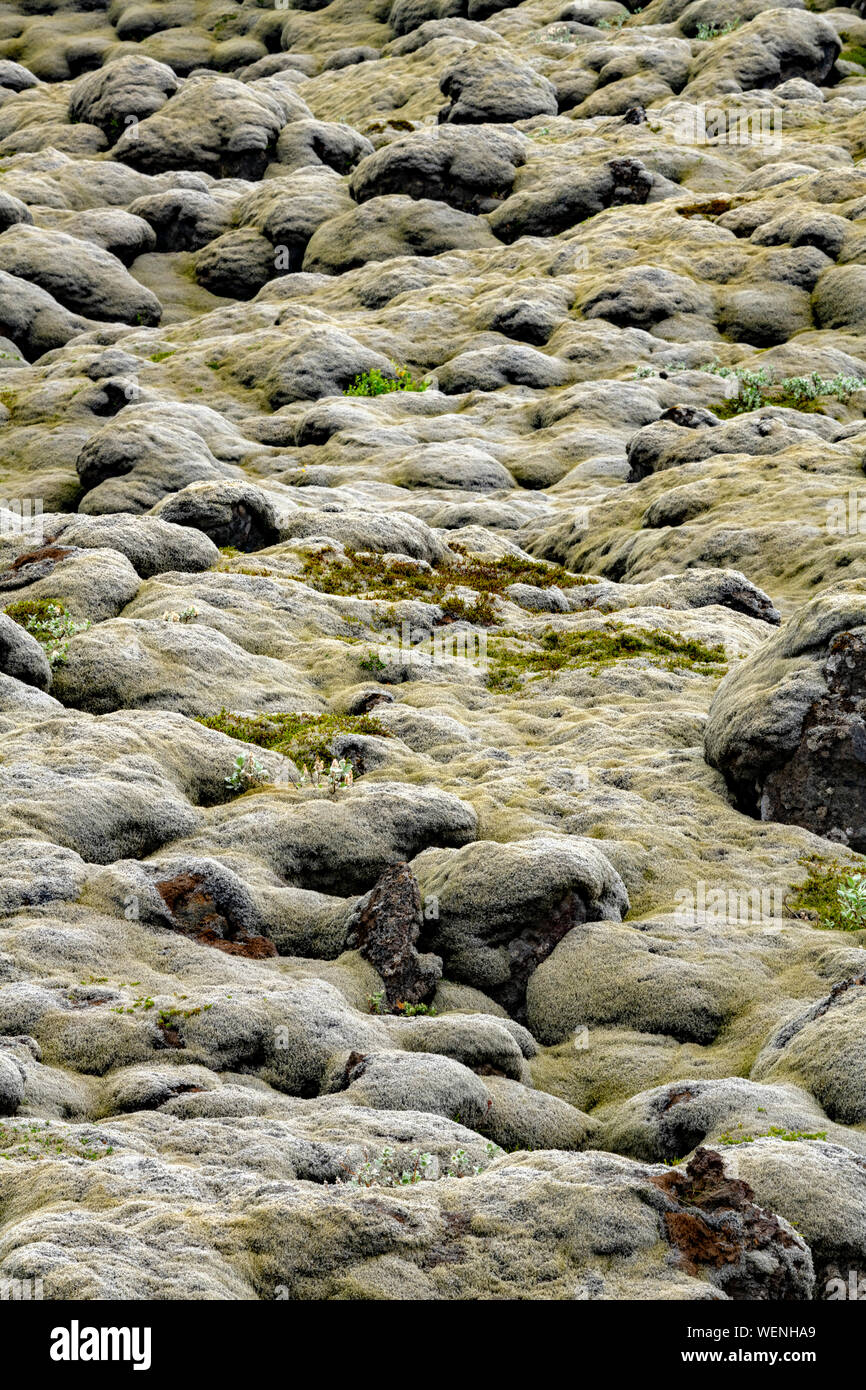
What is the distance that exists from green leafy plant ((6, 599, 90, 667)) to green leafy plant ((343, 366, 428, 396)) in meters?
28.2

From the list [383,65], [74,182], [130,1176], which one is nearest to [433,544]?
[130,1176]

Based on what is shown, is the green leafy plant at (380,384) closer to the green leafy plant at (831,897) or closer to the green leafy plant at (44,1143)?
the green leafy plant at (831,897)

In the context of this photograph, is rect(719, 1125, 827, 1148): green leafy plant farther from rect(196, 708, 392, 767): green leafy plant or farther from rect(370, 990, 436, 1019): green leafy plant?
rect(196, 708, 392, 767): green leafy plant

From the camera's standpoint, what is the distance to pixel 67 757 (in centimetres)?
1919

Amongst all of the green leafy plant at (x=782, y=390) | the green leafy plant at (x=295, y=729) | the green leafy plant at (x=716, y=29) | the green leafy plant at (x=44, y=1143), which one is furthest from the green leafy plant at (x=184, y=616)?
the green leafy plant at (x=716, y=29)

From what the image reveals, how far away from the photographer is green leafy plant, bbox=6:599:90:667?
23219mm

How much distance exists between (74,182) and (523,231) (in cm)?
2661

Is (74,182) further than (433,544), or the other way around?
(74,182)

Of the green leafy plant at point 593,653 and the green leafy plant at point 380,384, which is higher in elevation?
the green leafy plant at point 593,653

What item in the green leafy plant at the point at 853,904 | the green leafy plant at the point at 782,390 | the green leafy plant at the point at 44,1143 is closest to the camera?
the green leafy plant at the point at 44,1143

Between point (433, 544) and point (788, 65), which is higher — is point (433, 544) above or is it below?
below

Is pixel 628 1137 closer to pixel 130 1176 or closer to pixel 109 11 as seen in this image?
pixel 130 1176

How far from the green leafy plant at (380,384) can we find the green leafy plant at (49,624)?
92.6 feet

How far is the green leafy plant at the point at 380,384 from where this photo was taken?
5147cm
